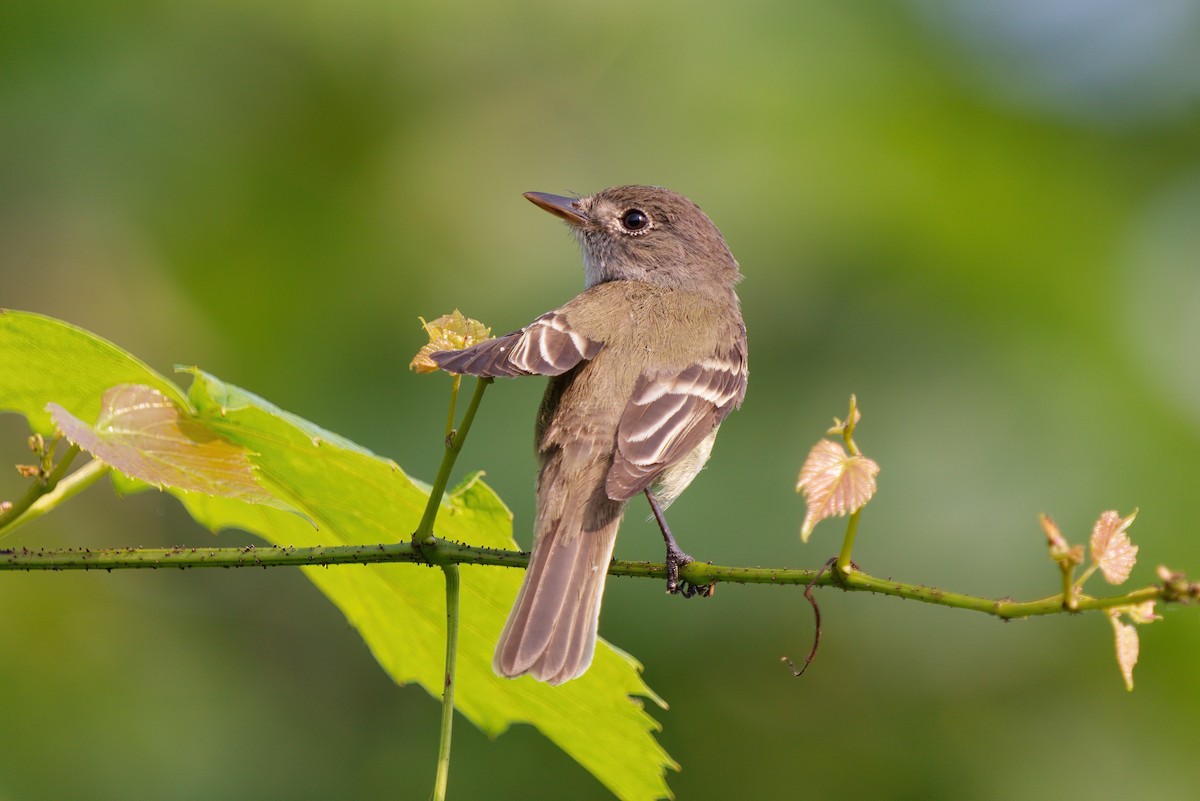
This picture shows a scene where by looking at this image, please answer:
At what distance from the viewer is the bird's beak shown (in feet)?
15.1

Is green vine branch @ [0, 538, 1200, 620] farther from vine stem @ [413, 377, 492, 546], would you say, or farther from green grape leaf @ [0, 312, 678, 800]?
green grape leaf @ [0, 312, 678, 800]

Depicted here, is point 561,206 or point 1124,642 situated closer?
point 1124,642

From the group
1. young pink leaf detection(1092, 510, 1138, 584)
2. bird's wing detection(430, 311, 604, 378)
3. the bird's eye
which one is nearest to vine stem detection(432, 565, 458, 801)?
bird's wing detection(430, 311, 604, 378)

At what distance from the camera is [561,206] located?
4.70 metres

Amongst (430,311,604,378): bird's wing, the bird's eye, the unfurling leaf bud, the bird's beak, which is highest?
the bird's eye

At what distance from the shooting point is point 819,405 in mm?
5586

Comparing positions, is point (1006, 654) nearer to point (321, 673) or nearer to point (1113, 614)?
point (321, 673)

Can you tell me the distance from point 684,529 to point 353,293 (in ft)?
6.77

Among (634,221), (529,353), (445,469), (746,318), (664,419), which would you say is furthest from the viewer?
(746,318)

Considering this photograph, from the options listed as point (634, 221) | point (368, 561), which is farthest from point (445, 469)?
point (634, 221)

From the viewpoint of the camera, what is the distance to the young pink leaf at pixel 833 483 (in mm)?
1877

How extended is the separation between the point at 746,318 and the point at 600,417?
102 inches

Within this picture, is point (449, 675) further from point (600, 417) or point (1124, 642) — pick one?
point (600, 417)

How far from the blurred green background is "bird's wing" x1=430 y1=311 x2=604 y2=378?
1.70 metres
